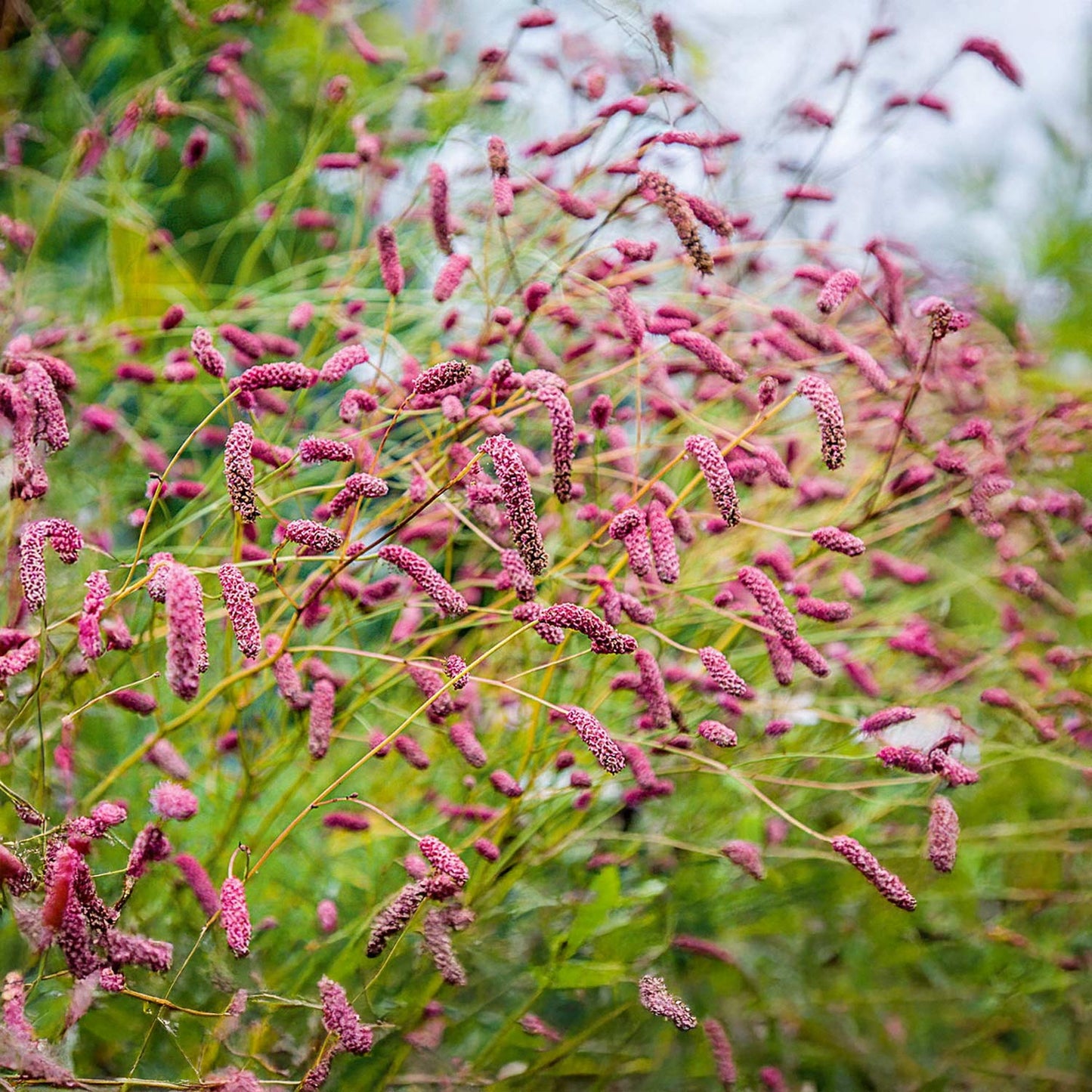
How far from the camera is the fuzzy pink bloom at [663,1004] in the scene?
2.59 feet

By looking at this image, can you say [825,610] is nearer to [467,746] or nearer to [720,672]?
[720,672]

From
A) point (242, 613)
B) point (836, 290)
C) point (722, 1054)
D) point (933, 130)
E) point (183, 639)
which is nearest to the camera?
point (183, 639)

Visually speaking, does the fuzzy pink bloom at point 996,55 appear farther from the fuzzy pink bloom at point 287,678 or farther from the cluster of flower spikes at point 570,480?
the fuzzy pink bloom at point 287,678

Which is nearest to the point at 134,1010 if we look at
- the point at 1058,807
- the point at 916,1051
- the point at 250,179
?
the point at 916,1051

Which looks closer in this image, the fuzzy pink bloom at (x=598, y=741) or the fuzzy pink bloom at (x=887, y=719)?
the fuzzy pink bloom at (x=598, y=741)

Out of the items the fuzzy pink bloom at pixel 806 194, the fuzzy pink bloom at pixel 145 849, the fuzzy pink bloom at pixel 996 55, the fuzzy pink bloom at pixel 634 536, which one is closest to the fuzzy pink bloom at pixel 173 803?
the fuzzy pink bloom at pixel 145 849

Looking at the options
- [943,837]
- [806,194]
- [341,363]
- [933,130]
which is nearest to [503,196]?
[341,363]

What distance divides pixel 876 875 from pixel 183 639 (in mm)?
576

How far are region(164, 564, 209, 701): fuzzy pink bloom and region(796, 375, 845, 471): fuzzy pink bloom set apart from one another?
467mm

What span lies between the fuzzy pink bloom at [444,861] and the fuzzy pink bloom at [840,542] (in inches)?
15.6

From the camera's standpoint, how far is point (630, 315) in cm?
91

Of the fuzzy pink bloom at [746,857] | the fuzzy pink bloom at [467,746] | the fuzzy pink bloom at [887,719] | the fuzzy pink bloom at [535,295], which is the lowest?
the fuzzy pink bloom at [746,857]

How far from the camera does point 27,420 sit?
2.60ft

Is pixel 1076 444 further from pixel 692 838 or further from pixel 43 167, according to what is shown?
pixel 43 167
